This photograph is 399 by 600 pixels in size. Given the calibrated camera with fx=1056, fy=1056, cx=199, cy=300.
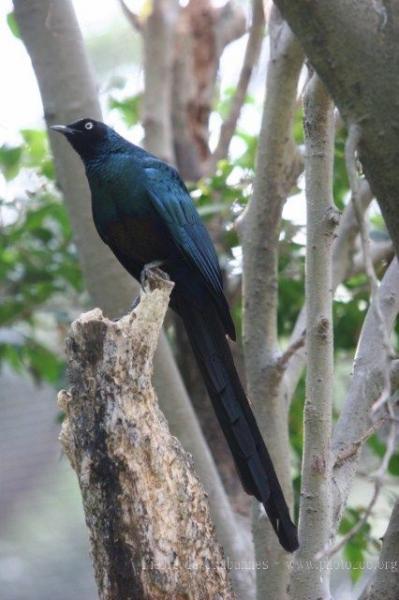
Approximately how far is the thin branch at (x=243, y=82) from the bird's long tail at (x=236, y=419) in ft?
5.47

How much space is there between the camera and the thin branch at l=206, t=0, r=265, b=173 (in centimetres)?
488

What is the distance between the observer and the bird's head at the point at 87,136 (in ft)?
13.7

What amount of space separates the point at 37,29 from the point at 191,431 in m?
1.78

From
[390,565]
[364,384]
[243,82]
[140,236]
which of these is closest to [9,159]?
[243,82]

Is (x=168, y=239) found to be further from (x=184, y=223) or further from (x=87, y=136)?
(x=87, y=136)

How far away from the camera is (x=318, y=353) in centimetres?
287

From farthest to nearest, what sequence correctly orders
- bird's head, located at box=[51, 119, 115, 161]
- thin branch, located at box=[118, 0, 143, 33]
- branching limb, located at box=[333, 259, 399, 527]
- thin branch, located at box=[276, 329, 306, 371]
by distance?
thin branch, located at box=[118, 0, 143, 33]
bird's head, located at box=[51, 119, 115, 161]
thin branch, located at box=[276, 329, 306, 371]
branching limb, located at box=[333, 259, 399, 527]

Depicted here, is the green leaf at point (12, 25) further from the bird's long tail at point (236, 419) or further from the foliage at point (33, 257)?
the bird's long tail at point (236, 419)

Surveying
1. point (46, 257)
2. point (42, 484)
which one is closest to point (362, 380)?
point (46, 257)

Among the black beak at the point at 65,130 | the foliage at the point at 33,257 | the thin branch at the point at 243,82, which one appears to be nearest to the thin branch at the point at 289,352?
the black beak at the point at 65,130

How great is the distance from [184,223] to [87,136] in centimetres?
64

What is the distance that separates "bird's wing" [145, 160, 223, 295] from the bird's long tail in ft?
0.54

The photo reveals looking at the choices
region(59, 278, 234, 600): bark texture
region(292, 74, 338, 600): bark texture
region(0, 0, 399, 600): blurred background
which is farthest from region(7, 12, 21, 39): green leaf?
region(59, 278, 234, 600): bark texture

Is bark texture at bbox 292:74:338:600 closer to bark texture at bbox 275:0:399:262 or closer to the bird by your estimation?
the bird
